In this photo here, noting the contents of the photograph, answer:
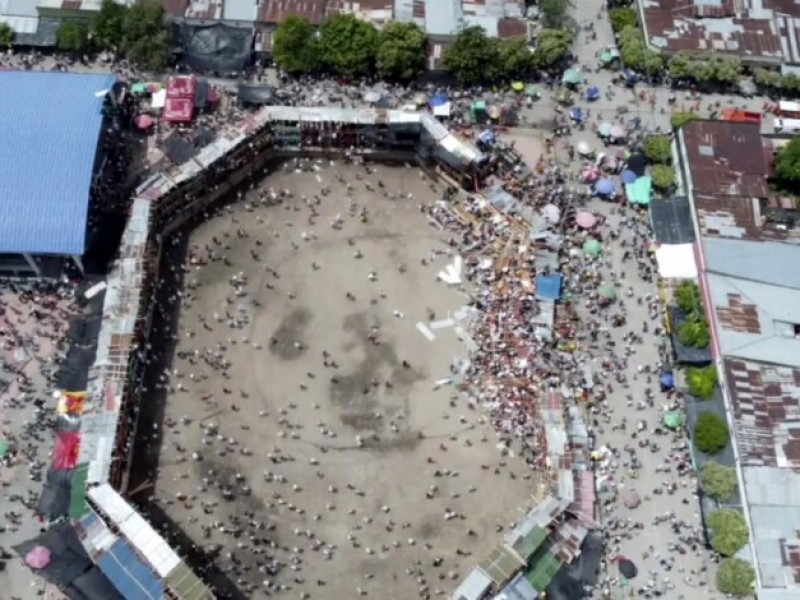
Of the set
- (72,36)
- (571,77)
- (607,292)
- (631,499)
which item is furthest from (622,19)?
(72,36)

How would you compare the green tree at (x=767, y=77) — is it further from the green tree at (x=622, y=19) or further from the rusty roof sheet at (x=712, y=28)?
the green tree at (x=622, y=19)

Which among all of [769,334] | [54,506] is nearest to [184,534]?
[54,506]

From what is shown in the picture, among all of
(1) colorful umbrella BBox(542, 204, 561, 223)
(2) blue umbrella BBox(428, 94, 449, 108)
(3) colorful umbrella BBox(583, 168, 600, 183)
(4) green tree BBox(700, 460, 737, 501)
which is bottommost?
(4) green tree BBox(700, 460, 737, 501)

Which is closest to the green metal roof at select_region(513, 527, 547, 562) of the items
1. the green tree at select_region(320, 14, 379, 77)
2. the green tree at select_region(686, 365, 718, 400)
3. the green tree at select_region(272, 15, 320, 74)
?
the green tree at select_region(686, 365, 718, 400)

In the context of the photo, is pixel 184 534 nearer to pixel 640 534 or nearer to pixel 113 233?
pixel 113 233

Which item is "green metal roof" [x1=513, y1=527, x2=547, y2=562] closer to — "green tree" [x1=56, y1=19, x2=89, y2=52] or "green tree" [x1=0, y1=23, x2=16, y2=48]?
"green tree" [x1=56, y1=19, x2=89, y2=52]

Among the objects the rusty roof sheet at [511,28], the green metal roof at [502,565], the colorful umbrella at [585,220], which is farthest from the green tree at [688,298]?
the rusty roof sheet at [511,28]
